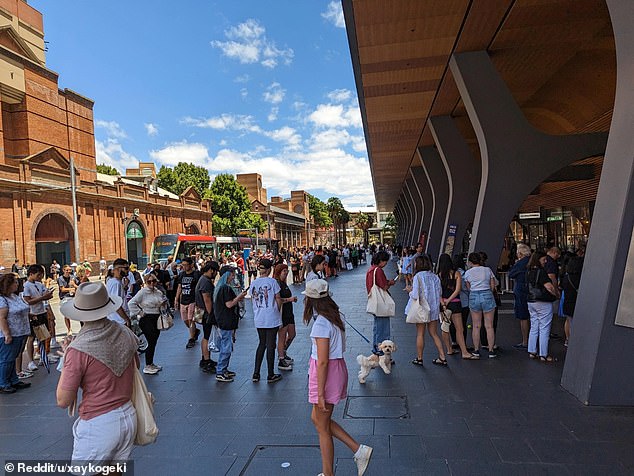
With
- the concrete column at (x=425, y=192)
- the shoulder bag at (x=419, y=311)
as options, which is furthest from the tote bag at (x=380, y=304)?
the concrete column at (x=425, y=192)

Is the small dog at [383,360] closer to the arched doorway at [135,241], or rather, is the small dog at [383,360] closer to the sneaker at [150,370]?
the sneaker at [150,370]

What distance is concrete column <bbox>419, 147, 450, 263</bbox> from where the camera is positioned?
2128 centimetres

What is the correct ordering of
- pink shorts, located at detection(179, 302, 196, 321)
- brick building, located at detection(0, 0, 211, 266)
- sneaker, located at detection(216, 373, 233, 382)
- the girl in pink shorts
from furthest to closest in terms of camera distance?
brick building, located at detection(0, 0, 211, 266) → pink shorts, located at detection(179, 302, 196, 321) → sneaker, located at detection(216, 373, 233, 382) → the girl in pink shorts

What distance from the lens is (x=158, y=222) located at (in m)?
42.6

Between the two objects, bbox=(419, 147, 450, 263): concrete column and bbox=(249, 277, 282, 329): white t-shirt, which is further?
bbox=(419, 147, 450, 263): concrete column

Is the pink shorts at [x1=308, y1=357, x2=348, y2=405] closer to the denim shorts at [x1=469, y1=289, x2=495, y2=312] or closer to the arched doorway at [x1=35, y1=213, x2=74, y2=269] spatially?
the denim shorts at [x1=469, y1=289, x2=495, y2=312]

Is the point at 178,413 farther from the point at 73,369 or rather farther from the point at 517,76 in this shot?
the point at 517,76

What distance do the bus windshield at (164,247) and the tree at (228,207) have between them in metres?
20.4

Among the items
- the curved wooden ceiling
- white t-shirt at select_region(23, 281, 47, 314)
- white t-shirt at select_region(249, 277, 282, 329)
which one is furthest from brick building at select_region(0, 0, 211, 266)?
white t-shirt at select_region(249, 277, 282, 329)

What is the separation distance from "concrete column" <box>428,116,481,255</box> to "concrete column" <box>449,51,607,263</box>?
4355mm

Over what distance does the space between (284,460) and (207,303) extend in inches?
128

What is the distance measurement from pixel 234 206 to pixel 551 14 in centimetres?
4832

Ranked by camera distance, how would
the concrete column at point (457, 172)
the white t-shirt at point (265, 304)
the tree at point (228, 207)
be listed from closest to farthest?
the white t-shirt at point (265, 304) < the concrete column at point (457, 172) < the tree at point (228, 207)

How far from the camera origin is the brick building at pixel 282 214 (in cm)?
7462
